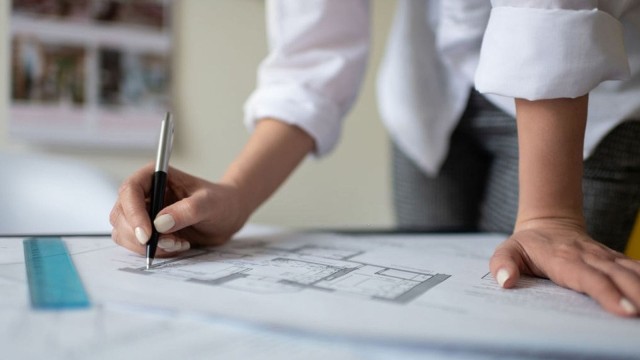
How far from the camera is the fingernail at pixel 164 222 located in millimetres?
360

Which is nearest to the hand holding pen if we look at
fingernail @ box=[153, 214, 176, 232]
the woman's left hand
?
fingernail @ box=[153, 214, 176, 232]

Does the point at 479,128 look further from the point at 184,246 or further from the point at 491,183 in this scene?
the point at 184,246

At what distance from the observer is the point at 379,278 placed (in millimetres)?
320

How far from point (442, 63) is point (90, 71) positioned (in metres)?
0.83

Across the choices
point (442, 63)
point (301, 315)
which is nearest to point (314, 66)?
point (442, 63)

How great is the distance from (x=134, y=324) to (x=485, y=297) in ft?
0.56

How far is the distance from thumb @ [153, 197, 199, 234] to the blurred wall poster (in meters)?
0.89

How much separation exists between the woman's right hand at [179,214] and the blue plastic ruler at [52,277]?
42 millimetres

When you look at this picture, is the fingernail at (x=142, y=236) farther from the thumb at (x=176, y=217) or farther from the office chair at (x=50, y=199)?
the office chair at (x=50, y=199)

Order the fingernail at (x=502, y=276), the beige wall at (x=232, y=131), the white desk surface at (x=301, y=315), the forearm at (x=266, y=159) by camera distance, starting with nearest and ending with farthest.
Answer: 1. the white desk surface at (x=301, y=315)
2. the fingernail at (x=502, y=276)
3. the forearm at (x=266, y=159)
4. the beige wall at (x=232, y=131)

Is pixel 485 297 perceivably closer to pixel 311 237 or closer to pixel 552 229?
pixel 552 229

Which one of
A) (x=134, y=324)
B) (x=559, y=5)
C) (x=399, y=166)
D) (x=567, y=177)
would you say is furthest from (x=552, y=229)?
(x=399, y=166)

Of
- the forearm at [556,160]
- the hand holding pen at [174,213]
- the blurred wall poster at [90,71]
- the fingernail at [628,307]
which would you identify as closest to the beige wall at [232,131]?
the blurred wall poster at [90,71]

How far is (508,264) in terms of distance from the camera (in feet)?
1.03
